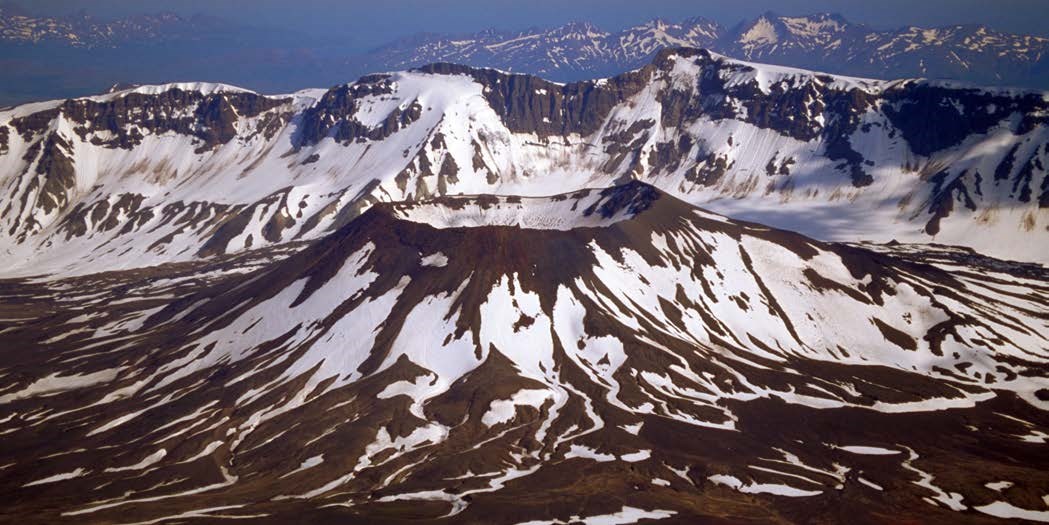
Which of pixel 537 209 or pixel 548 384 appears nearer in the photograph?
pixel 548 384

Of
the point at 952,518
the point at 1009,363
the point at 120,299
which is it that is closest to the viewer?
the point at 952,518

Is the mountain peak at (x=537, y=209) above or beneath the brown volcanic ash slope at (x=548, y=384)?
above

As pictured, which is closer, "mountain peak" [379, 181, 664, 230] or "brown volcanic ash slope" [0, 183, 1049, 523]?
"brown volcanic ash slope" [0, 183, 1049, 523]

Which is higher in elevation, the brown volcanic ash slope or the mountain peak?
the mountain peak

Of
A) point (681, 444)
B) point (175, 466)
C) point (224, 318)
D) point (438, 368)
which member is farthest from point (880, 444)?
point (224, 318)

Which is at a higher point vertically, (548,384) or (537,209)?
(537,209)

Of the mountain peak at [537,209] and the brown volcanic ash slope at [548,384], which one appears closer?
the brown volcanic ash slope at [548,384]

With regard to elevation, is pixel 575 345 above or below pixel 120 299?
above

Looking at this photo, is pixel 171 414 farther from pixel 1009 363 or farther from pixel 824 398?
pixel 1009 363
